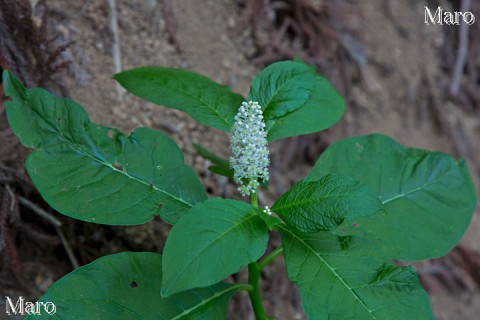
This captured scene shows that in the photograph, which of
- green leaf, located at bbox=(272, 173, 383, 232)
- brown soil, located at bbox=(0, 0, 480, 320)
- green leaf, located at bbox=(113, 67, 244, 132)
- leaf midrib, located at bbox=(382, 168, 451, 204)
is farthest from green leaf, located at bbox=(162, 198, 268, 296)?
brown soil, located at bbox=(0, 0, 480, 320)

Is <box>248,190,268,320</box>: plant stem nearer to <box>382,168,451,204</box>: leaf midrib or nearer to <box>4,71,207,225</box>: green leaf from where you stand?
<box>4,71,207,225</box>: green leaf

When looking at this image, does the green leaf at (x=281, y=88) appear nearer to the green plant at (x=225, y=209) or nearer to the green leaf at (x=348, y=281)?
the green plant at (x=225, y=209)

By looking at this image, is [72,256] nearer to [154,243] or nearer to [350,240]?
[154,243]

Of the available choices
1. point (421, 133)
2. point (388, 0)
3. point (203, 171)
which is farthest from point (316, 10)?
point (203, 171)

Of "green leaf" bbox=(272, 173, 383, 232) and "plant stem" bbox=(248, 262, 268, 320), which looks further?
"plant stem" bbox=(248, 262, 268, 320)

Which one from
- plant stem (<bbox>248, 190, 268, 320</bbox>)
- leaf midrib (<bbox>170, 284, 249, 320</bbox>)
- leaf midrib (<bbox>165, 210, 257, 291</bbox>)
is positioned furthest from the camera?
plant stem (<bbox>248, 190, 268, 320</bbox>)

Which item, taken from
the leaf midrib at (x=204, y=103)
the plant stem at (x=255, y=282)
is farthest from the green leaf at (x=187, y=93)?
the plant stem at (x=255, y=282)

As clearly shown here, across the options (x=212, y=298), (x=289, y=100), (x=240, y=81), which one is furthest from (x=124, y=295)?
(x=240, y=81)
